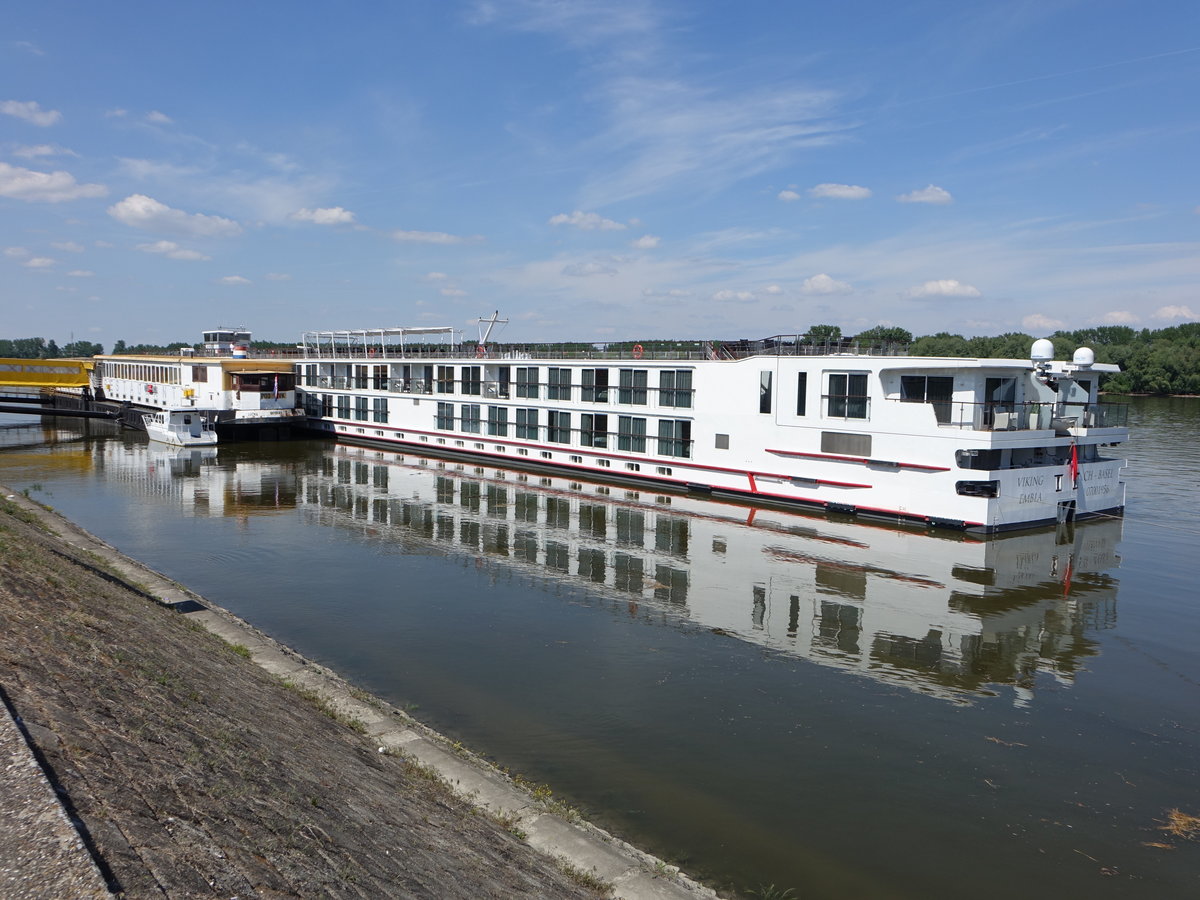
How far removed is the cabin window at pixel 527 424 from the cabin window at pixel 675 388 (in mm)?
9776

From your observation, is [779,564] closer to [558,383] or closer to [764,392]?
[764,392]

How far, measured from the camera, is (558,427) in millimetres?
45188

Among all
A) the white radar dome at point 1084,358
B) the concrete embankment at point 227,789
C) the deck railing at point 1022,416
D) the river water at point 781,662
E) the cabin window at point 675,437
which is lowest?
the river water at point 781,662

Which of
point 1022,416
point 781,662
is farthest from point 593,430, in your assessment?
point 781,662

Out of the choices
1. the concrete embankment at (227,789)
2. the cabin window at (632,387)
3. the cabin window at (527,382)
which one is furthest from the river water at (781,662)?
the cabin window at (527,382)

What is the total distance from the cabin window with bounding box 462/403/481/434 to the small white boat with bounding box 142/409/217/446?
1946cm

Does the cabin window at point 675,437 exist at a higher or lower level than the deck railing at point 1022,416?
lower

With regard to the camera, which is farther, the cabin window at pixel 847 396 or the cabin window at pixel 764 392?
the cabin window at pixel 764 392

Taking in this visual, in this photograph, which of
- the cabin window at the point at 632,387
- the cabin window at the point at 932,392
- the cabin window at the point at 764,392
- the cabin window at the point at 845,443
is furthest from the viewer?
the cabin window at the point at 632,387

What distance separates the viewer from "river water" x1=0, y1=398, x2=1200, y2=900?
1077 centimetres

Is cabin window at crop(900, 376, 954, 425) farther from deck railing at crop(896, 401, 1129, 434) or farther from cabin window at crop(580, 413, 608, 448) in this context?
cabin window at crop(580, 413, 608, 448)

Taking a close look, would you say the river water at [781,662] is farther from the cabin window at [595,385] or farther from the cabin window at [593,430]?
the cabin window at [595,385]

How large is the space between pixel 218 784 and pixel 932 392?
29.5 metres

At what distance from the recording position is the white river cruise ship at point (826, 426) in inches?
1166
